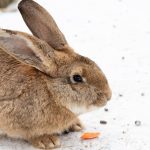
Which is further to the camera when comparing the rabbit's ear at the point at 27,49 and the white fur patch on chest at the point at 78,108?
the white fur patch on chest at the point at 78,108

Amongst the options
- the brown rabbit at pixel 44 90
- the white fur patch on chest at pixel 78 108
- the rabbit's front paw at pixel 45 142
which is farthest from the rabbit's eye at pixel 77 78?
the rabbit's front paw at pixel 45 142

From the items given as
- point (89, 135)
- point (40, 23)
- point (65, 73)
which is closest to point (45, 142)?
point (89, 135)

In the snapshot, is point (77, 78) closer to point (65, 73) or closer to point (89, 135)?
point (65, 73)

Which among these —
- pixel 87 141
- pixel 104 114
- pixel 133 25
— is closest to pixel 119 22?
pixel 133 25

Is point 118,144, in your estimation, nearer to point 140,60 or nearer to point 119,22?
point 140,60

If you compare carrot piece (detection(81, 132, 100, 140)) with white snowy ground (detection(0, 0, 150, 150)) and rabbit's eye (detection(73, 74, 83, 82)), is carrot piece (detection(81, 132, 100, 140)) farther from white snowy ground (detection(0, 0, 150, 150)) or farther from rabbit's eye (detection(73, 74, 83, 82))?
rabbit's eye (detection(73, 74, 83, 82))

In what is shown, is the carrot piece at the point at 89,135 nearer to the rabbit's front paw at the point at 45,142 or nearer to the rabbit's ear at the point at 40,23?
the rabbit's front paw at the point at 45,142

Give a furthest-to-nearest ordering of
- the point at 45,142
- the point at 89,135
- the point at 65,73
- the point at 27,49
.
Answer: the point at 89,135
the point at 45,142
the point at 65,73
the point at 27,49

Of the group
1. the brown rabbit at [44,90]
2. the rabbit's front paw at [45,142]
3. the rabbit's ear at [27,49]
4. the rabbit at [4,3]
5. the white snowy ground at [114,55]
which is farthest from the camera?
the rabbit at [4,3]
